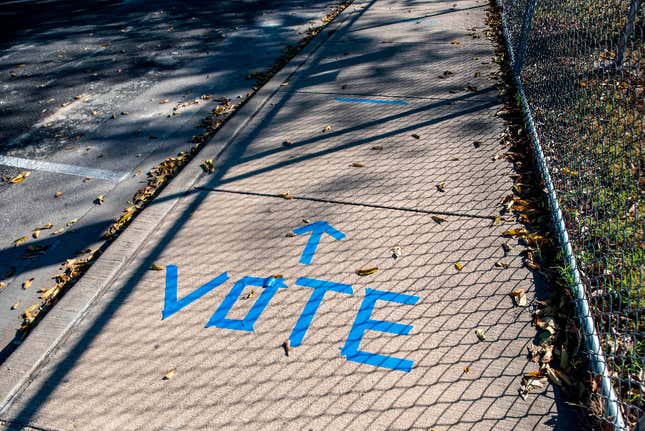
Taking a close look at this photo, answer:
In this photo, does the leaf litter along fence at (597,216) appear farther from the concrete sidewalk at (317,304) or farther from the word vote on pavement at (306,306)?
the word vote on pavement at (306,306)

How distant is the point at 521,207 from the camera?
3883 mm

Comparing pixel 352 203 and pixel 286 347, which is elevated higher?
pixel 352 203

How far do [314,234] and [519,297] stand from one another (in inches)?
58.9

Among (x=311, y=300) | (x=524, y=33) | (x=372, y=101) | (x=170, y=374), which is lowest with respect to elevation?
(x=170, y=374)

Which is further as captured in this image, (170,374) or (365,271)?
(365,271)

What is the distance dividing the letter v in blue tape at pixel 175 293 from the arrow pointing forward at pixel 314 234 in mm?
578

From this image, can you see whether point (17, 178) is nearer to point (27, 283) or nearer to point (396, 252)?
point (27, 283)

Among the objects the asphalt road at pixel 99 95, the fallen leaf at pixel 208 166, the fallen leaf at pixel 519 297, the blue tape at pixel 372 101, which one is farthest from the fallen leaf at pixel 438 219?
the asphalt road at pixel 99 95

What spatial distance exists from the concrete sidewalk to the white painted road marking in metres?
0.87

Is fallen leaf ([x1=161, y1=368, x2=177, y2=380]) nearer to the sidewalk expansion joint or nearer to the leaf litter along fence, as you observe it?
the sidewalk expansion joint

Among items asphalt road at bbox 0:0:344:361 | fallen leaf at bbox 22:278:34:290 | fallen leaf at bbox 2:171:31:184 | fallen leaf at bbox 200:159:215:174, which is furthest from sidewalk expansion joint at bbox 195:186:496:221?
fallen leaf at bbox 2:171:31:184

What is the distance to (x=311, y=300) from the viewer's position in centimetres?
319

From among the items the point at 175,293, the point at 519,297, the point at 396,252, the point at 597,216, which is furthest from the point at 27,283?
the point at 597,216

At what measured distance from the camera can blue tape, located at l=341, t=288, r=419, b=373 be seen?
2.76m
